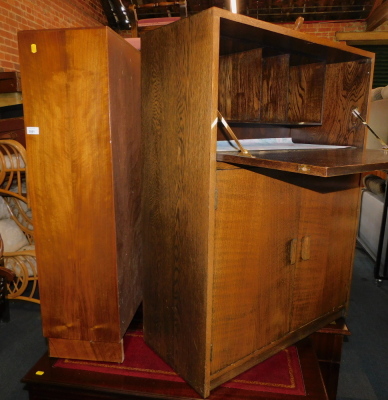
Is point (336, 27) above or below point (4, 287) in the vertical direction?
above

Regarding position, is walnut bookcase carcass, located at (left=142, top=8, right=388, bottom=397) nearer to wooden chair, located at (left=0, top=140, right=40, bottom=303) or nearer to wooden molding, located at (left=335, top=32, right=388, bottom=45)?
wooden chair, located at (left=0, top=140, right=40, bottom=303)

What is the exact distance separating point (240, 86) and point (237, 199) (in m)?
0.77

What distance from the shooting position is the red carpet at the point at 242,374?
152cm

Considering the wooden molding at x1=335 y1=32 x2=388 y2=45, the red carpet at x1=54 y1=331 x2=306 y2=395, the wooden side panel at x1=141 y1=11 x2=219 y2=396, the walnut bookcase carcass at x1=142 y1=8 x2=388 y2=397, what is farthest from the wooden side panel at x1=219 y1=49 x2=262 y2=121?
the wooden molding at x1=335 y1=32 x2=388 y2=45

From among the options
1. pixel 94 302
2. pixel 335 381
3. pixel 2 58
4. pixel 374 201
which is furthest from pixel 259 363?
pixel 2 58

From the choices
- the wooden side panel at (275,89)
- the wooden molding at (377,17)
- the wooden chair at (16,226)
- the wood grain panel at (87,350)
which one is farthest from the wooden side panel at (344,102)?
the wooden molding at (377,17)

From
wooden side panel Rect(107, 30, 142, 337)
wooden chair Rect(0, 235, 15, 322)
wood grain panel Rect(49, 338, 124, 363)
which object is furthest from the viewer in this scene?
wooden chair Rect(0, 235, 15, 322)

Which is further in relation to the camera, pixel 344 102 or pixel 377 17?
pixel 377 17

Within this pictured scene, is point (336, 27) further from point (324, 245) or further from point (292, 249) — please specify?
point (292, 249)

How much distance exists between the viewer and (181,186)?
4.58ft

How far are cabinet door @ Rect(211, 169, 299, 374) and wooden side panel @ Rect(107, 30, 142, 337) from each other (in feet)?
1.51

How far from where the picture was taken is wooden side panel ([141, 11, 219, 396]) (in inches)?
49.1

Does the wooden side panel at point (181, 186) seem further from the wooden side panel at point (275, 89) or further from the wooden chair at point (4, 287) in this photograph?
the wooden chair at point (4, 287)

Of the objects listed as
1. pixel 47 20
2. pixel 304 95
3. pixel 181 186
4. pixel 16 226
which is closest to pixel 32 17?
pixel 47 20
